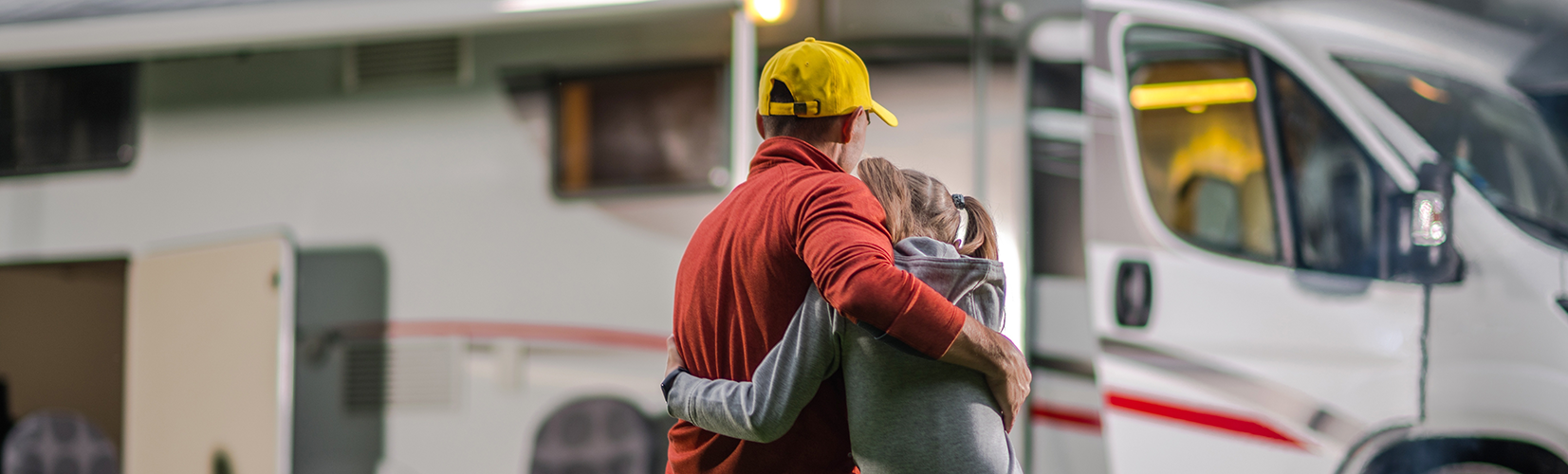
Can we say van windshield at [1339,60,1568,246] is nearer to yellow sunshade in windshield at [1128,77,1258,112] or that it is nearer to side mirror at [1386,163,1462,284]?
side mirror at [1386,163,1462,284]

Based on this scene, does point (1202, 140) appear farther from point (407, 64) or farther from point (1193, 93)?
point (407, 64)

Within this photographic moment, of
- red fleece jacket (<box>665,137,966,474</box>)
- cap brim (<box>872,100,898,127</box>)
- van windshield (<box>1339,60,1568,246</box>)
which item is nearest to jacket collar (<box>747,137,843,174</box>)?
red fleece jacket (<box>665,137,966,474</box>)

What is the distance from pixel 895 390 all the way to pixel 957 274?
16 centimetres

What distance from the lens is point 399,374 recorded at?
274cm

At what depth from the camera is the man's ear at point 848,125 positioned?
1.36 meters

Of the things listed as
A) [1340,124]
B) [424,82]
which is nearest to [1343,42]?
[1340,124]

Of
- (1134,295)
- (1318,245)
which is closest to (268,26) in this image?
(1134,295)

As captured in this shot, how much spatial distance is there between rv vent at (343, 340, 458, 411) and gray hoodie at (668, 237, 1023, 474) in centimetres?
167

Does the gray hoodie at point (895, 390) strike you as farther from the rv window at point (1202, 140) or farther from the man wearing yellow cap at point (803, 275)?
the rv window at point (1202, 140)

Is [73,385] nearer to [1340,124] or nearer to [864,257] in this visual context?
[864,257]

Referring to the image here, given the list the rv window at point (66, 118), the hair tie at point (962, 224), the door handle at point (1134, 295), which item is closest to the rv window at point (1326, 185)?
the door handle at point (1134, 295)

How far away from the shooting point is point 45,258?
10.1 ft

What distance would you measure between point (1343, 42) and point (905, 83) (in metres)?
1.19

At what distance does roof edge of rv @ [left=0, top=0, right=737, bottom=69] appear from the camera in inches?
104
